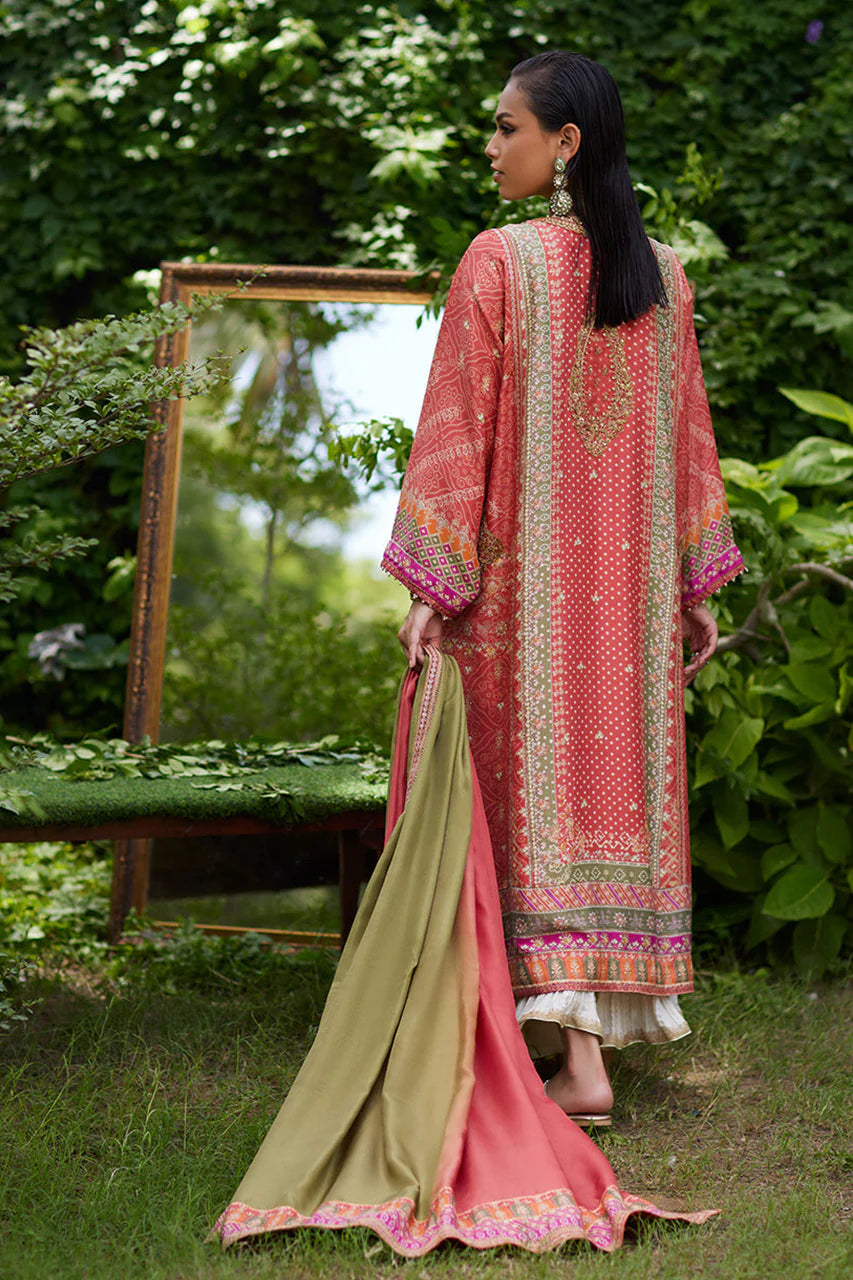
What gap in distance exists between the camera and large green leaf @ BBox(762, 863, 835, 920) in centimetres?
327

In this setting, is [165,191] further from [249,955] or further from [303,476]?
[249,955]

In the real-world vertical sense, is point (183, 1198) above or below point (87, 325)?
below

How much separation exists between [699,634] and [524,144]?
1.09m

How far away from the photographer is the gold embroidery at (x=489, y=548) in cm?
250

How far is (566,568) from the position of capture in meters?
2.48

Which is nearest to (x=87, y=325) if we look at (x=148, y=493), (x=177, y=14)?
(x=148, y=493)

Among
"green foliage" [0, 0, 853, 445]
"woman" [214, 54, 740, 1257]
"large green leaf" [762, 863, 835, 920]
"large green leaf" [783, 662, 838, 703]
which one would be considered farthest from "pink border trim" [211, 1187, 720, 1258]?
"green foliage" [0, 0, 853, 445]

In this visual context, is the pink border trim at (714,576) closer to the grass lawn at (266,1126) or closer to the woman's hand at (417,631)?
the woman's hand at (417,631)

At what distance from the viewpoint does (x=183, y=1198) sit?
79.4 inches

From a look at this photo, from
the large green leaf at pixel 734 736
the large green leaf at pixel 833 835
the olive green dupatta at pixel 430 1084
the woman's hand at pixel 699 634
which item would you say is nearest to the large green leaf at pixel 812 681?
the large green leaf at pixel 734 736

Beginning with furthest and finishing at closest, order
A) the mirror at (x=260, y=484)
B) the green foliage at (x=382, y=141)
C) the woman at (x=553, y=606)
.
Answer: the green foliage at (x=382, y=141) → the mirror at (x=260, y=484) → the woman at (x=553, y=606)

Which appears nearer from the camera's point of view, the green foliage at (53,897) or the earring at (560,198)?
the earring at (560,198)

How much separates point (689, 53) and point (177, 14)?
1789 millimetres

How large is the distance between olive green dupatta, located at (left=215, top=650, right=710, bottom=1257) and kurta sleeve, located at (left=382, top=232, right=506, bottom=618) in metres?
0.17
